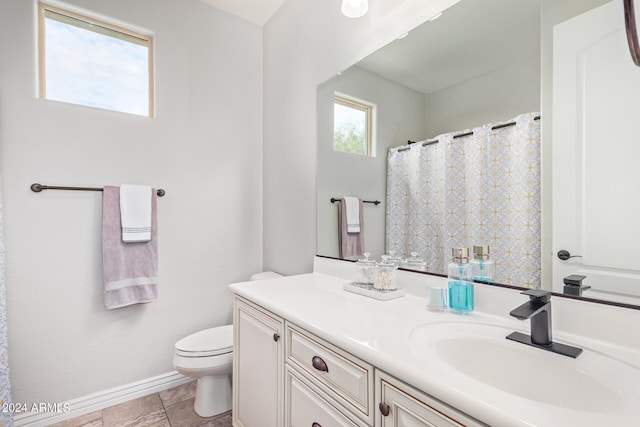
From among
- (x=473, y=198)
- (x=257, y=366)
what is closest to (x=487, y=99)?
(x=473, y=198)

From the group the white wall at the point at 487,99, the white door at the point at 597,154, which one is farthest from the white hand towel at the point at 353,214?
the white door at the point at 597,154

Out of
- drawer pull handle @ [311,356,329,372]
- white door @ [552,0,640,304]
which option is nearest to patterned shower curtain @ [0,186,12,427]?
drawer pull handle @ [311,356,329,372]

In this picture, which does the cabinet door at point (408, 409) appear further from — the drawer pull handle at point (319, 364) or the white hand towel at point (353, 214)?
the white hand towel at point (353, 214)

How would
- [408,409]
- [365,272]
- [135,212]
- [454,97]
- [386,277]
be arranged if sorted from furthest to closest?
[135,212]
[365,272]
[386,277]
[454,97]
[408,409]

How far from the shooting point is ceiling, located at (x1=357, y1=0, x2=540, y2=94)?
1.03 m

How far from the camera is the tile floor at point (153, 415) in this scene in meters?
1.76

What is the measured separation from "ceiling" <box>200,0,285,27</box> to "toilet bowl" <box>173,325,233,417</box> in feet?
7.65

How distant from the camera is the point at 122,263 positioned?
6.23 ft

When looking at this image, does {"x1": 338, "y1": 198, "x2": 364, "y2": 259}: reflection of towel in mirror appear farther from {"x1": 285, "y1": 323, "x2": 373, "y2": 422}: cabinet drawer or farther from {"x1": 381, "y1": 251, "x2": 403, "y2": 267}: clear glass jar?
{"x1": 285, "y1": 323, "x2": 373, "y2": 422}: cabinet drawer

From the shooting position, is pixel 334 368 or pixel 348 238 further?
pixel 348 238

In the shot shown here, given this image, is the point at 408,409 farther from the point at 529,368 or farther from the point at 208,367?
the point at 208,367

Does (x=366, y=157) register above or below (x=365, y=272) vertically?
above

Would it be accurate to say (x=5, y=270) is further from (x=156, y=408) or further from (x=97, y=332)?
(x=156, y=408)

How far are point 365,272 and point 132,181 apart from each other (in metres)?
1.60
